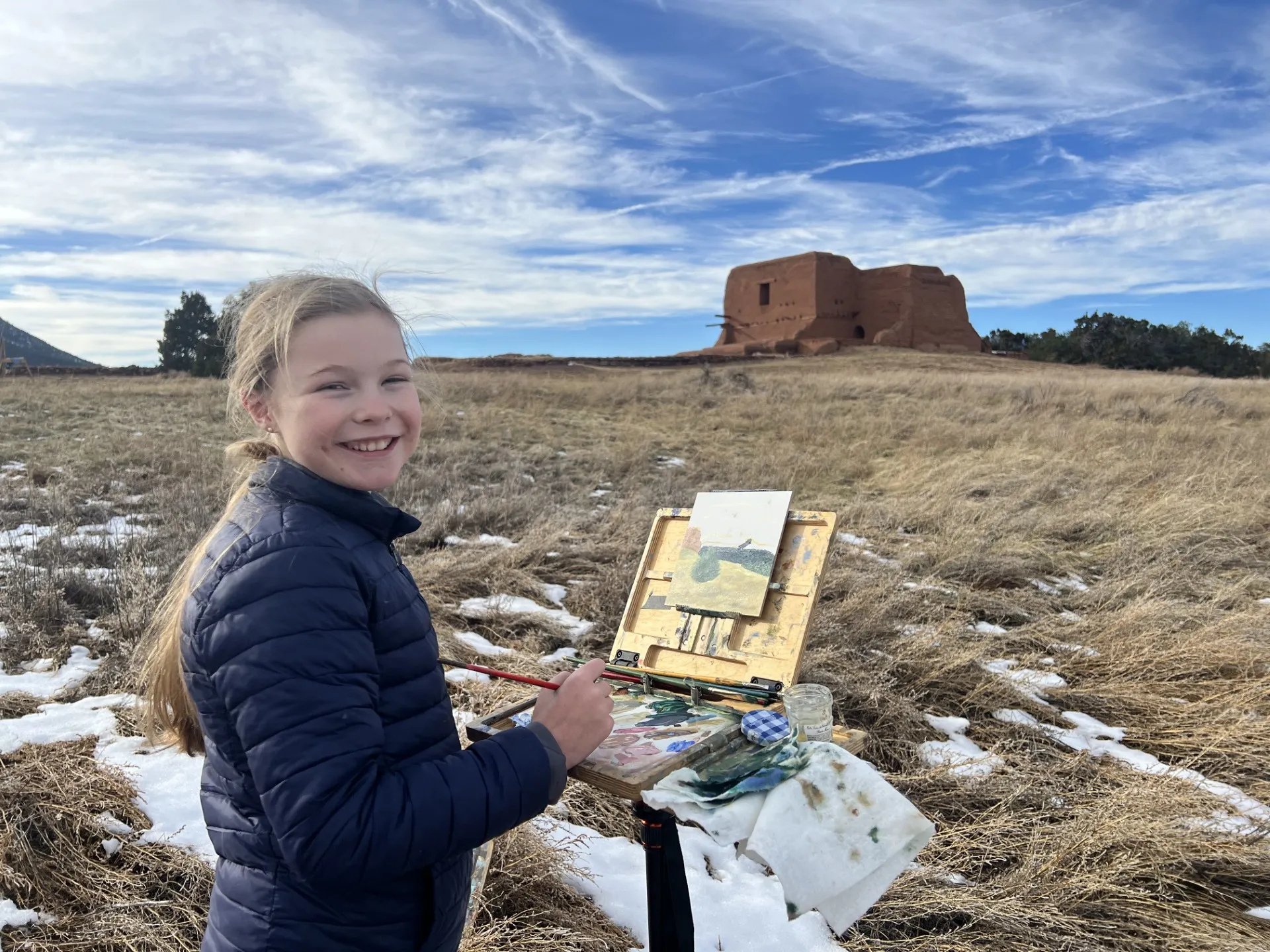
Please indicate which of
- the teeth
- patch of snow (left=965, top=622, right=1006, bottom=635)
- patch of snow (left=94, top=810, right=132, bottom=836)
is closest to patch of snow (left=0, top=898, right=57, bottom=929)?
patch of snow (left=94, top=810, right=132, bottom=836)

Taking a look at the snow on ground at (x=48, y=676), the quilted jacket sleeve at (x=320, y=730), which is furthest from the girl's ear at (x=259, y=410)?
the snow on ground at (x=48, y=676)

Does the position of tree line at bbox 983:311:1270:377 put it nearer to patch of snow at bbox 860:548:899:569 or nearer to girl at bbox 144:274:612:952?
patch of snow at bbox 860:548:899:569

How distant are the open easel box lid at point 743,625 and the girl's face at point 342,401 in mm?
1197

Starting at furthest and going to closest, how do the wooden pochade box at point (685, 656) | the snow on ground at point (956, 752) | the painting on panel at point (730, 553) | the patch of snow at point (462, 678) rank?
the patch of snow at point (462, 678) → the snow on ground at point (956, 752) → the painting on panel at point (730, 553) → the wooden pochade box at point (685, 656)

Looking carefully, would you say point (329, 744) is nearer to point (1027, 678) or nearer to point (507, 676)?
point (507, 676)

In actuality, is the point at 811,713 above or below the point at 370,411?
below

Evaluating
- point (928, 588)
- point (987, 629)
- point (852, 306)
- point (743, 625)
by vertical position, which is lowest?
point (987, 629)

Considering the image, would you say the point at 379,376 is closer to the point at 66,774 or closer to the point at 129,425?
the point at 66,774

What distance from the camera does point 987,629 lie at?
4.67 metres

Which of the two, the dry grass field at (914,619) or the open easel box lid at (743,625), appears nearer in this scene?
the open easel box lid at (743,625)

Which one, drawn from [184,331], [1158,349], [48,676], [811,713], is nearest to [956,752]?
[811,713]

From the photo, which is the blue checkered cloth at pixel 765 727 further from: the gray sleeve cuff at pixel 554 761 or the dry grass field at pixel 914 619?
the dry grass field at pixel 914 619

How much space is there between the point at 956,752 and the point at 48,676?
3876mm

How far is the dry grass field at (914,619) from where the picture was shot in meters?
2.37
